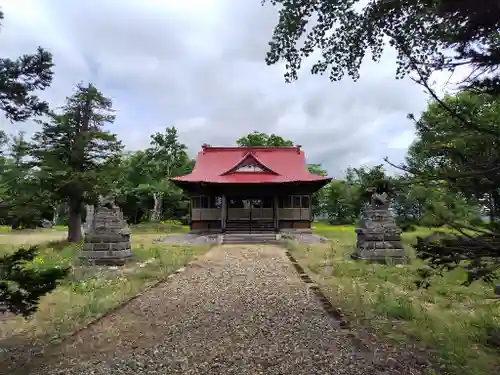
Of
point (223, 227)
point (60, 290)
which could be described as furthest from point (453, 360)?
point (223, 227)

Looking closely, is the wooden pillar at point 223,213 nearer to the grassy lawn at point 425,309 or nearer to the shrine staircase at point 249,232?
the shrine staircase at point 249,232

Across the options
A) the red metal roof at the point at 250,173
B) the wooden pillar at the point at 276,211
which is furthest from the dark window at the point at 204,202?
the wooden pillar at the point at 276,211

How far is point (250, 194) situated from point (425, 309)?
1516 cm

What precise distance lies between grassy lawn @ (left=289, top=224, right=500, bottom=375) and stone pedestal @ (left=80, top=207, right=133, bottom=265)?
5162 millimetres

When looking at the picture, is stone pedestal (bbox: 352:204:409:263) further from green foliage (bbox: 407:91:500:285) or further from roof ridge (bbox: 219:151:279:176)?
roof ridge (bbox: 219:151:279:176)

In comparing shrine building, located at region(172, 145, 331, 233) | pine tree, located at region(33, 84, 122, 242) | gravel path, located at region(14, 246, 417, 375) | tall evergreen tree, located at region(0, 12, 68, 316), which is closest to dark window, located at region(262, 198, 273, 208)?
shrine building, located at region(172, 145, 331, 233)

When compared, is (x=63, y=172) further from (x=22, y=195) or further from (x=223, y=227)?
(x=22, y=195)

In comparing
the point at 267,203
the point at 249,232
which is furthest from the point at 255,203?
the point at 249,232

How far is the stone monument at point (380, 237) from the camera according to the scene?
10383 millimetres

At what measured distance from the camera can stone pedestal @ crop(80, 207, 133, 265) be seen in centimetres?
1020

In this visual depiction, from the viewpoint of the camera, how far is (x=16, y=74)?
3332 millimetres

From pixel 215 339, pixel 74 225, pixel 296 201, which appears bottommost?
pixel 215 339

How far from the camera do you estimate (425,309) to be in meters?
5.72

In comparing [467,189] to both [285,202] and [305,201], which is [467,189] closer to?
[285,202]
